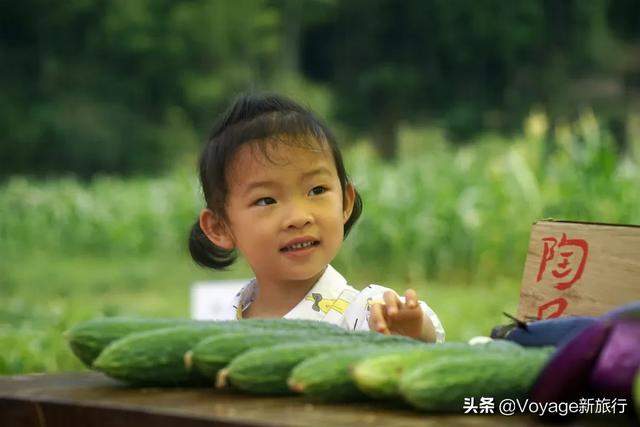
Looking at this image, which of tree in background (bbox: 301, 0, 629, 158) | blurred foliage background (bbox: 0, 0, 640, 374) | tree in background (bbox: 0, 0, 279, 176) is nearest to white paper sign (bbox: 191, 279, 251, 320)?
blurred foliage background (bbox: 0, 0, 640, 374)

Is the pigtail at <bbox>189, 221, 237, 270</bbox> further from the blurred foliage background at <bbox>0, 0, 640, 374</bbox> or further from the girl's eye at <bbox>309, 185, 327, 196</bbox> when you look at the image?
Answer: the blurred foliage background at <bbox>0, 0, 640, 374</bbox>

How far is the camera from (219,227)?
2.80 metres

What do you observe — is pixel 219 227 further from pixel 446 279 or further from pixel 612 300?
pixel 446 279

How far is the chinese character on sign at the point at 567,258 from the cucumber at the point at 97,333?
0.90 m

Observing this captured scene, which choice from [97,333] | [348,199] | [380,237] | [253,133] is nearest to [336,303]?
[348,199]

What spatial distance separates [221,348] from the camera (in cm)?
179

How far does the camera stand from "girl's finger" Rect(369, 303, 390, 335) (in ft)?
7.02

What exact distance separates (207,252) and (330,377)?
1.49m

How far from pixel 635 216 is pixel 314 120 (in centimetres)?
524

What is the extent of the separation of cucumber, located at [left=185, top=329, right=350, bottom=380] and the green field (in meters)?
3.96

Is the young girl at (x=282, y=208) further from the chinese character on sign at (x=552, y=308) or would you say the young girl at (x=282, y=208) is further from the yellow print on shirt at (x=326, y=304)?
the chinese character on sign at (x=552, y=308)

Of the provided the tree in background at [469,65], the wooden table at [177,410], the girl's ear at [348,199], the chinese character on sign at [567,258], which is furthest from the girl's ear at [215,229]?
the tree in background at [469,65]

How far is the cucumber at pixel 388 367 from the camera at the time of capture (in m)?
1.60

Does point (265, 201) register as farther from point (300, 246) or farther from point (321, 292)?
point (321, 292)
